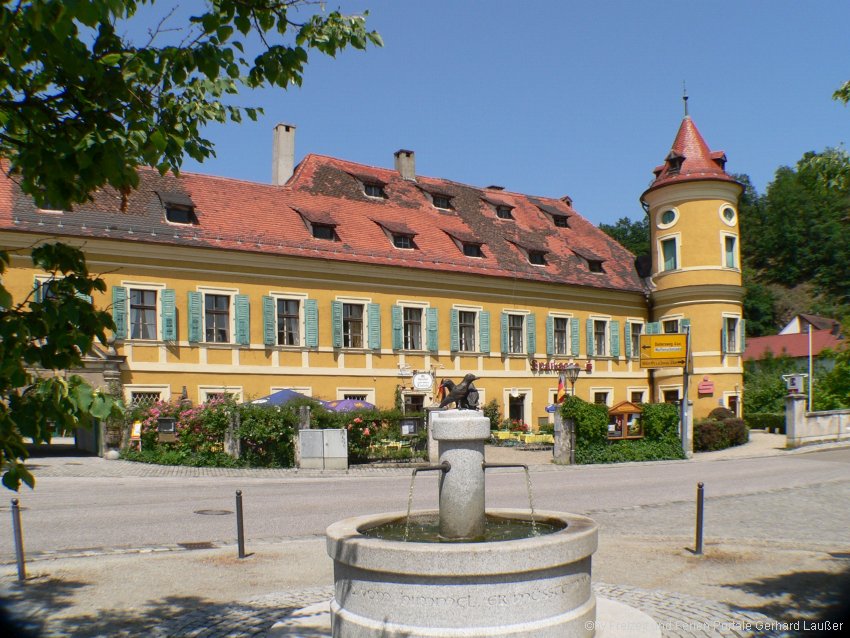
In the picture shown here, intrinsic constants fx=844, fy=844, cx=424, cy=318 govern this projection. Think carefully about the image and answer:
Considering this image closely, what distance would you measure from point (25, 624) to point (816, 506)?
46.3 feet

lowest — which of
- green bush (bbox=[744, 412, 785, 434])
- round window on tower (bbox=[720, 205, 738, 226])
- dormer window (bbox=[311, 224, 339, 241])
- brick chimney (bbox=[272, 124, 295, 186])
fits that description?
green bush (bbox=[744, 412, 785, 434])

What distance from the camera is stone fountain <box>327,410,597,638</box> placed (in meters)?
6.37

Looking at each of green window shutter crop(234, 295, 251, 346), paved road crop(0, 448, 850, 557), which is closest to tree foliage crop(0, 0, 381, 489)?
paved road crop(0, 448, 850, 557)

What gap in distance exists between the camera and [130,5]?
A: 5.19m

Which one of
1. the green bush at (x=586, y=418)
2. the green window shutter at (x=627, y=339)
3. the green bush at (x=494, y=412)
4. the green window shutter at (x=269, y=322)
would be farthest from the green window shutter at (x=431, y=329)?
the green window shutter at (x=627, y=339)

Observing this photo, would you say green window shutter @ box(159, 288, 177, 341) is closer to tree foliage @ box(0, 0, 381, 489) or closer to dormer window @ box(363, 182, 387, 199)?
dormer window @ box(363, 182, 387, 199)

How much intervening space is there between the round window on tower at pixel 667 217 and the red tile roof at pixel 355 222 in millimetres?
3115

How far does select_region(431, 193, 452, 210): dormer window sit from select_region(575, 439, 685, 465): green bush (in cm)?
1619

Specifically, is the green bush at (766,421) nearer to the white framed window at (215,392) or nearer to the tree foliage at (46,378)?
the white framed window at (215,392)

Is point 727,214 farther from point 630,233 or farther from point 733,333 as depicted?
point 630,233

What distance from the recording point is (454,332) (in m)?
35.0

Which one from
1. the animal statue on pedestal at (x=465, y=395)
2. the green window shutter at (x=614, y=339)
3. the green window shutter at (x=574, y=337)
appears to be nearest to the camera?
the animal statue on pedestal at (x=465, y=395)

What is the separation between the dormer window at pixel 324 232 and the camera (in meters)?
32.8

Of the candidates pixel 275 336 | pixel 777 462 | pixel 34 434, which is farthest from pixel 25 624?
pixel 777 462
